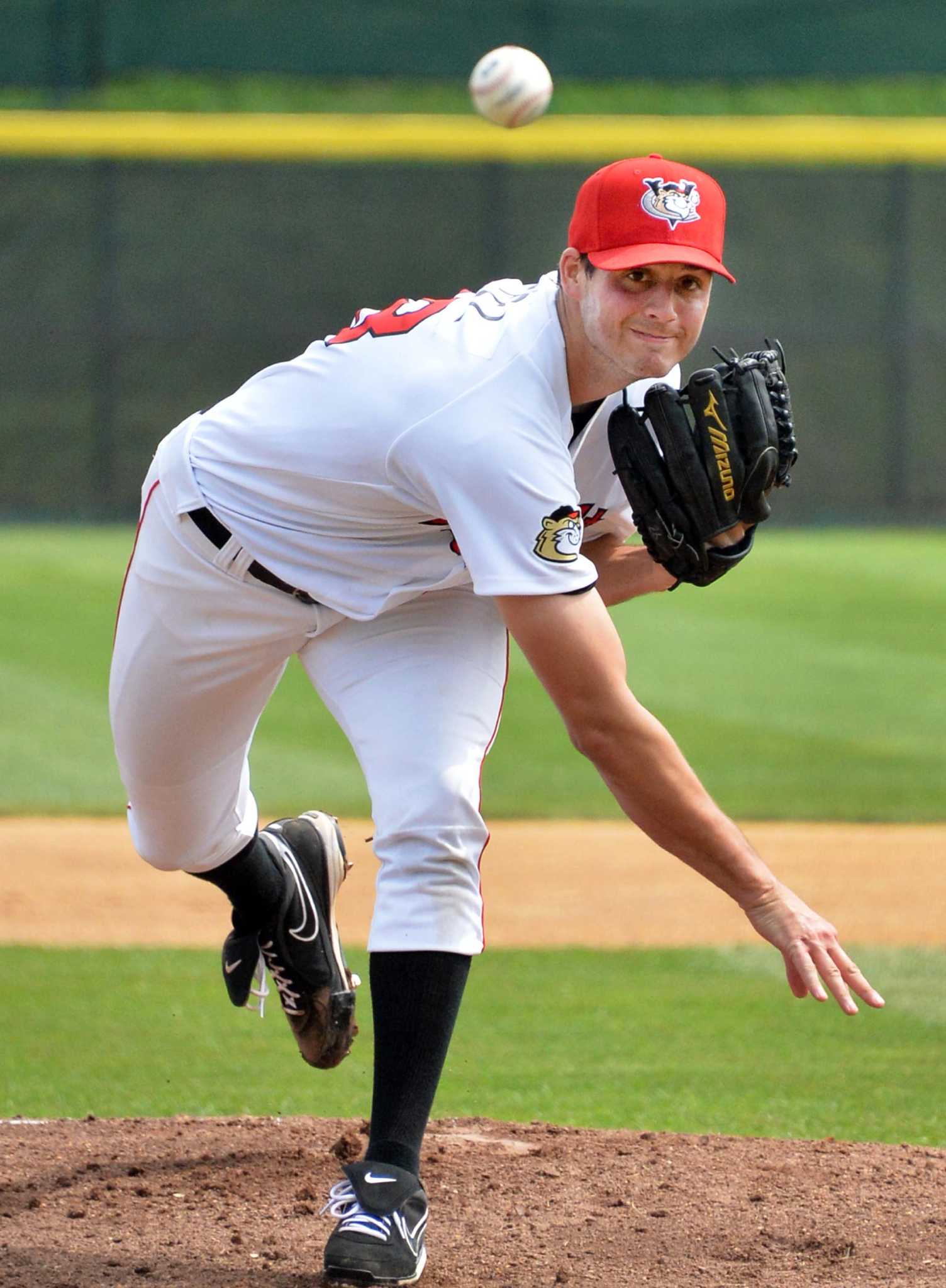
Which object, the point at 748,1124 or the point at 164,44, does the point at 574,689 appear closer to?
the point at 748,1124

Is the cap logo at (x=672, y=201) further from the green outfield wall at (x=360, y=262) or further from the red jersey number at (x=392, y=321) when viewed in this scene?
the green outfield wall at (x=360, y=262)

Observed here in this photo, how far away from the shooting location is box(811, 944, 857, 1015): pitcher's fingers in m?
2.17

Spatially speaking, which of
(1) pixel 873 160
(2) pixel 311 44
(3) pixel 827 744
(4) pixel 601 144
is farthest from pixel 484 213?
(3) pixel 827 744

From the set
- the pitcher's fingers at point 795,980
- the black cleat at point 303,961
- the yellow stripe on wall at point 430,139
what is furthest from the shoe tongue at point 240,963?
the yellow stripe on wall at point 430,139

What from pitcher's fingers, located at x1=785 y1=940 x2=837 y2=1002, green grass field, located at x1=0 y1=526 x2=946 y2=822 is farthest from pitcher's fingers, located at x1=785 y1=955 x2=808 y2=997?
green grass field, located at x1=0 y1=526 x2=946 y2=822

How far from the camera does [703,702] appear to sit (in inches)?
332

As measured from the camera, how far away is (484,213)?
1338 cm

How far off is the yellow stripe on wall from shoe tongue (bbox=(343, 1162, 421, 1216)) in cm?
1068

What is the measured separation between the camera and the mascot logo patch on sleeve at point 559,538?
7.64ft

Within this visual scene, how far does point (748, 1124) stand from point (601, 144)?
9965 mm

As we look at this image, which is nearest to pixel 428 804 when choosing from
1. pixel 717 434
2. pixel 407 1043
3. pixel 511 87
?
pixel 407 1043

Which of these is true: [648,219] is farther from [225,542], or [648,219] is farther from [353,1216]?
[353,1216]

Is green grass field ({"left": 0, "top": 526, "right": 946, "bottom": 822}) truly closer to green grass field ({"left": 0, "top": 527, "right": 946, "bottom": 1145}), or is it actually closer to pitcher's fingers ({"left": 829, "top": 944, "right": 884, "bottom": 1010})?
green grass field ({"left": 0, "top": 527, "right": 946, "bottom": 1145})

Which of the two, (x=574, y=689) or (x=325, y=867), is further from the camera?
(x=325, y=867)
